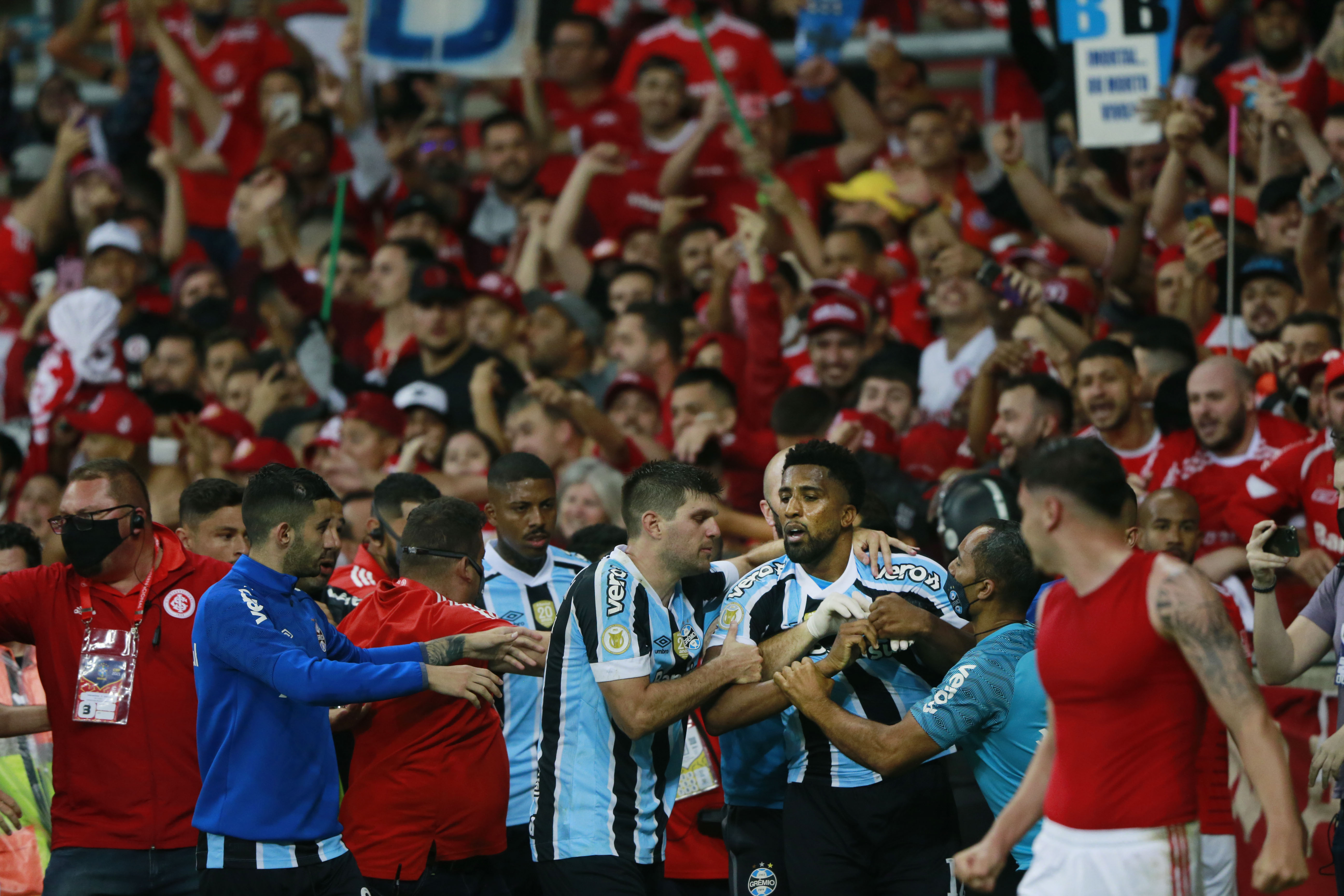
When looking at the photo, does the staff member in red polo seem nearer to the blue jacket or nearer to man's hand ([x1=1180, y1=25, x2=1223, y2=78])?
the blue jacket

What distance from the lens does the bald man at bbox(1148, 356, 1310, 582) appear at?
776 cm

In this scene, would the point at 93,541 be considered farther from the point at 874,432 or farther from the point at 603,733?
the point at 874,432

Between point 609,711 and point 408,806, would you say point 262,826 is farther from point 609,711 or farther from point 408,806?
point 609,711

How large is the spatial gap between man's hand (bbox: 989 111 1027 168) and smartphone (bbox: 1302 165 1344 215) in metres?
2.01

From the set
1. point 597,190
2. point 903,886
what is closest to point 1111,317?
point 597,190

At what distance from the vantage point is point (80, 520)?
5.80 meters

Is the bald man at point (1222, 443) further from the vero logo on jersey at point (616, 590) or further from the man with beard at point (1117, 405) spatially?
the vero logo on jersey at point (616, 590)

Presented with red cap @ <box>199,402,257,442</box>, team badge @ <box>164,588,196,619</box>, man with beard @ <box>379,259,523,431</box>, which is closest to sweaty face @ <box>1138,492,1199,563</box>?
team badge @ <box>164,588,196,619</box>

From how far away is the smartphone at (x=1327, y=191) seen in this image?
8.80 m

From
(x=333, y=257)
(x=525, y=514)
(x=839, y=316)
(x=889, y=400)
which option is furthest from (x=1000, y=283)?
(x=333, y=257)

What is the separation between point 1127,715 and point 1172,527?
3081 mm

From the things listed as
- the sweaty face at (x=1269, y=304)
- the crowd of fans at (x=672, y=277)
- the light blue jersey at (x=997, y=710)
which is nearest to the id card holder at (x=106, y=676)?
the crowd of fans at (x=672, y=277)

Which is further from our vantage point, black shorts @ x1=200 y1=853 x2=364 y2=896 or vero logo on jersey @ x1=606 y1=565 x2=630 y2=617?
vero logo on jersey @ x1=606 y1=565 x2=630 y2=617

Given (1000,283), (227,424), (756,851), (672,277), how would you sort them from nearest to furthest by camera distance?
1. (756,851)
2. (1000,283)
3. (227,424)
4. (672,277)
